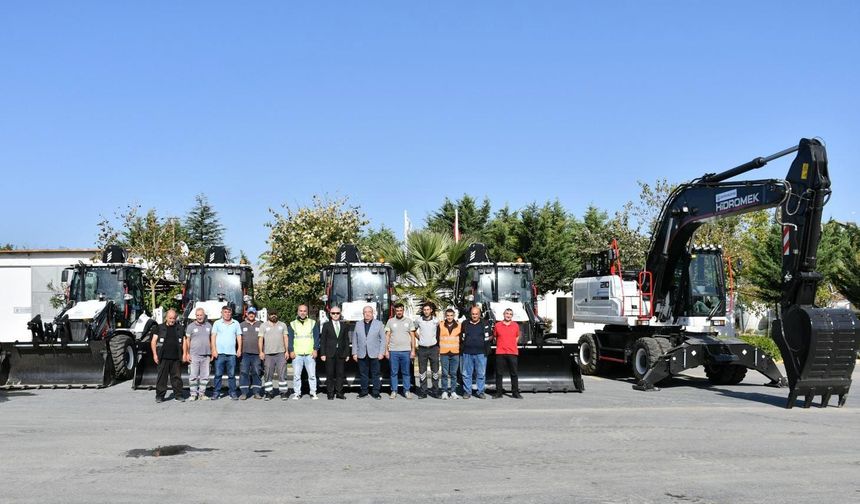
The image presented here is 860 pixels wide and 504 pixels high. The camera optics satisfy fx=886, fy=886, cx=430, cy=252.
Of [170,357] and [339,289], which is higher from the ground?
[339,289]

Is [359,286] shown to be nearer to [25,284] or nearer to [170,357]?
[170,357]

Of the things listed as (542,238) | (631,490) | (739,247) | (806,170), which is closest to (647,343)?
(806,170)

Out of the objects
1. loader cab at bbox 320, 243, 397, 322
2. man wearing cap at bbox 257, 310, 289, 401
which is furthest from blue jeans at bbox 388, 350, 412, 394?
loader cab at bbox 320, 243, 397, 322

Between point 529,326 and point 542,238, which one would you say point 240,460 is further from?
point 542,238

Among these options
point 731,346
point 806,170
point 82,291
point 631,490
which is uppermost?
point 806,170

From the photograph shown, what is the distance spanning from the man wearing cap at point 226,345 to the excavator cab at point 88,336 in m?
3.86

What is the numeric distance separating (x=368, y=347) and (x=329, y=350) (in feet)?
2.33

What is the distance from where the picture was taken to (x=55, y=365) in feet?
61.2

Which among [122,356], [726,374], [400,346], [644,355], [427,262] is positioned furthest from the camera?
[427,262]

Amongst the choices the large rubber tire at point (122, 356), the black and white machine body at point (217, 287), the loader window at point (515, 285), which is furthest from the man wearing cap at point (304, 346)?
the loader window at point (515, 285)

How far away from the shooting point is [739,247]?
37094 mm

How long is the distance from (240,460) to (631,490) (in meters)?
4.19

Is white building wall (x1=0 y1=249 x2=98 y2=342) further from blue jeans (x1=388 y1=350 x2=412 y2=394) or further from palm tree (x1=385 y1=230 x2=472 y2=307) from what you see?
blue jeans (x1=388 y1=350 x2=412 y2=394)

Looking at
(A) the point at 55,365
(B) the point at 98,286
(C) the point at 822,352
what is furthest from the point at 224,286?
(C) the point at 822,352
